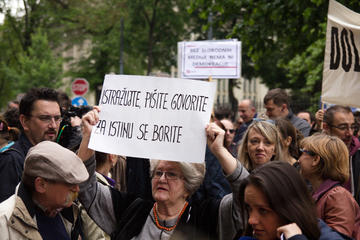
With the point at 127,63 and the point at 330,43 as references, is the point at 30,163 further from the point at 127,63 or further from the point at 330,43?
the point at 127,63

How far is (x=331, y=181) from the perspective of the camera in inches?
179

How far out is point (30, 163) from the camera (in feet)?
11.6

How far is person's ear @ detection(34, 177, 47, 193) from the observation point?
11.5ft

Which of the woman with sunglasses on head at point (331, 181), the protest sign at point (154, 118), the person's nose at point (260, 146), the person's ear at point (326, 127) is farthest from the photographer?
the person's ear at point (326, 127)

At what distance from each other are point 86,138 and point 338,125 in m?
3.75

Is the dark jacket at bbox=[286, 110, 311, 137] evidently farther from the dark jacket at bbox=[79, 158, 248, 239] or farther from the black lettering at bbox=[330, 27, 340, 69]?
the dark jacket at bbox=[79, 158, 248, 239]

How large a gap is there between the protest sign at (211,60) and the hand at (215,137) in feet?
23.2

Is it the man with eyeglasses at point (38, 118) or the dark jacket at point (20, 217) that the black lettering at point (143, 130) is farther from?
the man with eyeglasses at point (38, 118)

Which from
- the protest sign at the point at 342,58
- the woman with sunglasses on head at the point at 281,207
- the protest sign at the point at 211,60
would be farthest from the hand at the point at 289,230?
the protest sign at the point at 211,60

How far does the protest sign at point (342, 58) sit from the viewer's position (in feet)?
21.9

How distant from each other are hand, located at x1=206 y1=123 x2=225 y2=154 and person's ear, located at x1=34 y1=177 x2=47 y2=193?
1.07 metres

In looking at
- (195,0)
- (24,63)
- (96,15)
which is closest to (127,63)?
(96,15)

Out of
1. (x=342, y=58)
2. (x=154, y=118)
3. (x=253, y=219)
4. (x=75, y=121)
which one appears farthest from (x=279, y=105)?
(x=253, y=219)

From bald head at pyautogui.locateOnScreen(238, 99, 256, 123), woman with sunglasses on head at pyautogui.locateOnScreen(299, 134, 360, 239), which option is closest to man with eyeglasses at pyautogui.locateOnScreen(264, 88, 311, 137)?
bald head at pyautogui.locateOnScreen(238, 99, 256, 123)
